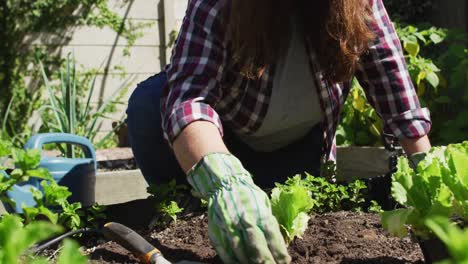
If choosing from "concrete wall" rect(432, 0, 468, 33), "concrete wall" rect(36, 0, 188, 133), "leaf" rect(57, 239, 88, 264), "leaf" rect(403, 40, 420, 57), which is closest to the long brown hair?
"leaf" rect(57, 239, 88, 264)

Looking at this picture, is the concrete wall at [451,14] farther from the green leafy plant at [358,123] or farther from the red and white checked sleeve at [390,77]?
the red and white checked sleeve at [390,77]

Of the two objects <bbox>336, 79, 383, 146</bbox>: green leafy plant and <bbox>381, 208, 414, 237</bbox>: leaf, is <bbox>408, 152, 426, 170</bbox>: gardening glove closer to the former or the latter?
<bbox>381, 208, 414, 237</bbox>: leaf

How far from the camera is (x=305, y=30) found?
1606 millimetres

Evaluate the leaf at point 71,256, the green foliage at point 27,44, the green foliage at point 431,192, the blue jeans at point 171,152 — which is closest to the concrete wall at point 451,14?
the green foliage at point 27,44

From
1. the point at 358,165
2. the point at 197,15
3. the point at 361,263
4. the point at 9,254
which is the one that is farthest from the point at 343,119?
the point at 9,254

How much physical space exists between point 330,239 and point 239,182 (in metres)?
0.32

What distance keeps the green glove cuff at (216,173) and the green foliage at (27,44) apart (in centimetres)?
408

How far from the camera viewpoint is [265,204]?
104 centimetres

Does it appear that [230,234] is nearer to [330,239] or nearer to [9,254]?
[330,239]

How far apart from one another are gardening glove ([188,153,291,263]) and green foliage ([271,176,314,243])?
17cm

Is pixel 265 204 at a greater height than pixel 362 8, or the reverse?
pixel 362 8

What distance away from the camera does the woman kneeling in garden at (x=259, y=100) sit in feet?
3.46

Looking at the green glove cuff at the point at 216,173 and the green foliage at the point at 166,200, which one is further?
the green foliage at the point at 166,200

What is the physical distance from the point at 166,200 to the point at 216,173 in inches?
16.4
